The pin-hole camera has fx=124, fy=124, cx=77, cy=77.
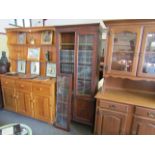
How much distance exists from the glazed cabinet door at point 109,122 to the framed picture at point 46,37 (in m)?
1.72

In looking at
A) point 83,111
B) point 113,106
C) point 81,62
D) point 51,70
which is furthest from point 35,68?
point 113,106

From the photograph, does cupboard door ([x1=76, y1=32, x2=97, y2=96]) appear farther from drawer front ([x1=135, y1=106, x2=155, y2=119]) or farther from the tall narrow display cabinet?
drawer front ([x1=135, y1=106, x2=155, y2=119])

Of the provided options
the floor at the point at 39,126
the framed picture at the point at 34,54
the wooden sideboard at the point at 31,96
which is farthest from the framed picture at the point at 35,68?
the floor at the point at 39,126

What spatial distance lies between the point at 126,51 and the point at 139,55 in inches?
7.6

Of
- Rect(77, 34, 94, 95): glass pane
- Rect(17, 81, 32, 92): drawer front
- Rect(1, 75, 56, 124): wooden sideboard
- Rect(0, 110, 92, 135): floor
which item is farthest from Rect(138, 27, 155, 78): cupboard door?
Rect(17, 81, 32, 92): drawer front

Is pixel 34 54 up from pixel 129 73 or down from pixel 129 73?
up

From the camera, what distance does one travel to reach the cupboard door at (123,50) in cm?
171

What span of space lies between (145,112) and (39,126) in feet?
6.15

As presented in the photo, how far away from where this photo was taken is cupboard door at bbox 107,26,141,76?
1706 millimetres

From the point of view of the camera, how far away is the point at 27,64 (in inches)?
116

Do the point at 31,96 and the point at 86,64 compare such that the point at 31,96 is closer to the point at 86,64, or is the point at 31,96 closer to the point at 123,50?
the point at 86,64

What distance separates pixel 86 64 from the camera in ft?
7.23

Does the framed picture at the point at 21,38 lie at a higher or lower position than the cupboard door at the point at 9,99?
higher

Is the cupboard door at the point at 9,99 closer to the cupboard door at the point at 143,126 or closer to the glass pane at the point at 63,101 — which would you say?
the glass pane at the point at 63,101
